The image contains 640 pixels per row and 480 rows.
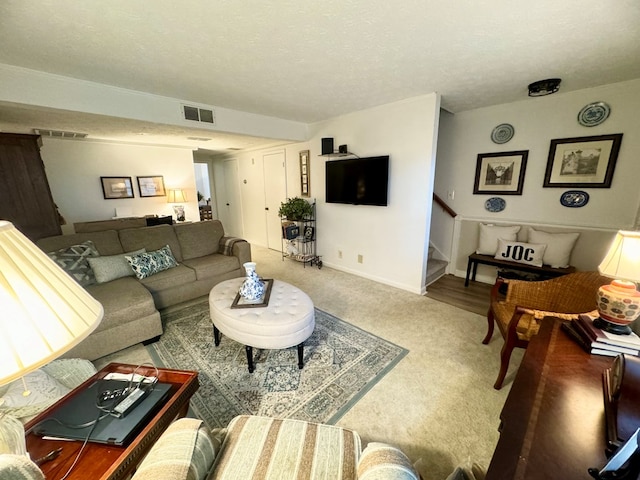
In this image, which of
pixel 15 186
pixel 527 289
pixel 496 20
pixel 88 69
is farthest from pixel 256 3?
pixel 15 186

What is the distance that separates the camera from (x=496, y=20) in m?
1.50

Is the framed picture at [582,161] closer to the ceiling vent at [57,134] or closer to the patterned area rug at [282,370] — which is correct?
the patterned area rug at [282,370]

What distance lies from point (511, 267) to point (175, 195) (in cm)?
595

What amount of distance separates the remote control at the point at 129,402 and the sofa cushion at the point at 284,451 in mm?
408

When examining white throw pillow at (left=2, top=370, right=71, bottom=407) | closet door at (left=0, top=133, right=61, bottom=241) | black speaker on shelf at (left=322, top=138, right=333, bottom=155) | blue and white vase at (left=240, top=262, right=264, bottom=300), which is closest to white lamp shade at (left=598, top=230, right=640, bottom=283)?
blue and white vase at (left=240, top=262, right=264, bottom=300)

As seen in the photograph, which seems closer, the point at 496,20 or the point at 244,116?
the point at 496,20

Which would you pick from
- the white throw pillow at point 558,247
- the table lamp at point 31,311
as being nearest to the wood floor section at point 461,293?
the white throw pillow at point 558,247

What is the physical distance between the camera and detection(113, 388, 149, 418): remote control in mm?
988

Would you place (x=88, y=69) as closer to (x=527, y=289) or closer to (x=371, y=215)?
(x=371, y=215)

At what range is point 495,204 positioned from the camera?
132 inches

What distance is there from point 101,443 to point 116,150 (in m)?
5.34

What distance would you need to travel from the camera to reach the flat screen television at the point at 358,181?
3307 mm

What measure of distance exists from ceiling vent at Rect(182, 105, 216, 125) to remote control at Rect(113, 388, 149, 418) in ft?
9.51

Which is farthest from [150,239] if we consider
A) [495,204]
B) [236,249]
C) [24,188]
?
[495,204]
